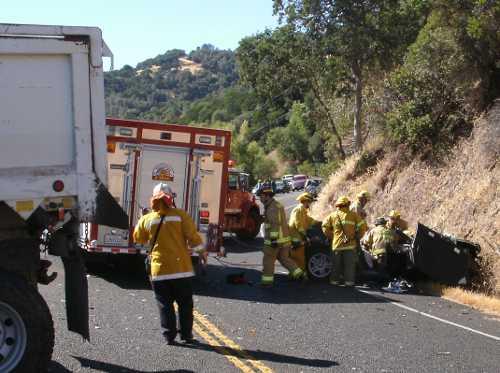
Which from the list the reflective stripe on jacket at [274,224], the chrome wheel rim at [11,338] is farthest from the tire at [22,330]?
the reflective stripe on jacket at [274,224]

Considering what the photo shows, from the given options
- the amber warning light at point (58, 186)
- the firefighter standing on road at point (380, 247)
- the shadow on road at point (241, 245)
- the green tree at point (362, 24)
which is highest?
the green tree at point (362, 24)

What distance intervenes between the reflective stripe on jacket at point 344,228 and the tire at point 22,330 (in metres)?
7.86

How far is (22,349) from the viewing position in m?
5.93

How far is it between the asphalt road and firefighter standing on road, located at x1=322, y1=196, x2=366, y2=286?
468 mm

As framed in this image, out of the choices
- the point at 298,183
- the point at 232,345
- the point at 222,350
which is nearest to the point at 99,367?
the point at 222,350

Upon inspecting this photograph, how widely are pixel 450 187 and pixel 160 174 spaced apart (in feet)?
30.0

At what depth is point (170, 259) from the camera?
311 inches

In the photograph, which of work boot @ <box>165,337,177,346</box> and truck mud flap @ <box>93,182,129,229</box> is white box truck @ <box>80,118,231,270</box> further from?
truck mud flap @ <box>93,182,129,229</box>

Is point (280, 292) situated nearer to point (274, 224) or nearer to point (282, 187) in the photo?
point (274, 224)

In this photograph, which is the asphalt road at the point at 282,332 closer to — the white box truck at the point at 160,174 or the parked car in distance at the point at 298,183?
the white box truck at the point at 160,174

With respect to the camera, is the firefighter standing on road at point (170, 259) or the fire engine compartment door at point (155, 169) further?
the fire engine compartment door at point (155, 169)

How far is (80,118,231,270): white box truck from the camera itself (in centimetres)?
1243

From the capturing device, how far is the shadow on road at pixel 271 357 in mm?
7420

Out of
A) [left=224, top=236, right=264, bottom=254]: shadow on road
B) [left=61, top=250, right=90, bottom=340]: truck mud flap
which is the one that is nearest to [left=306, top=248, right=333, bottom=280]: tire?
[left=224, top=236, right=264, bottom=254]: shadow on road
